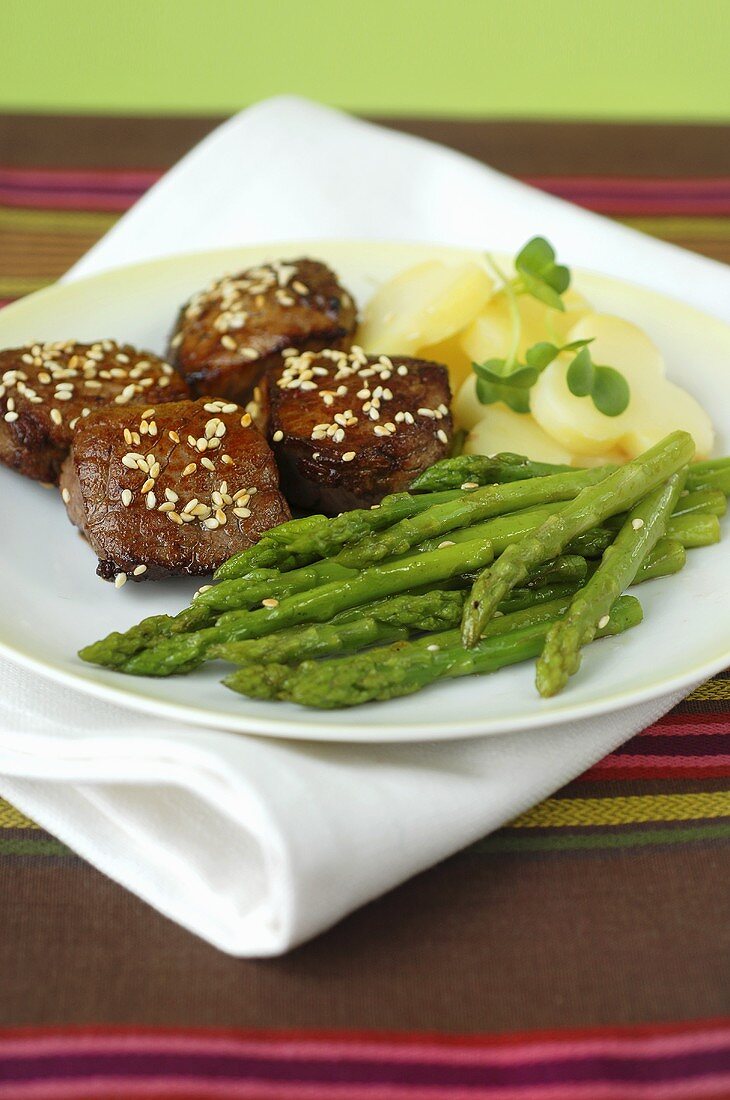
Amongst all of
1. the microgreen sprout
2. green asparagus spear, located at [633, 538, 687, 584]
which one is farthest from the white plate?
the microgreen sprout

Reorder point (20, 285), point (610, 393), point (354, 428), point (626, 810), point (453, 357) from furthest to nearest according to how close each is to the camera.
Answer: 1. point (20, 285)
2. point (453, 357)
3. point (610, 393)
4. point (354, 428)
5. point (626, 810)

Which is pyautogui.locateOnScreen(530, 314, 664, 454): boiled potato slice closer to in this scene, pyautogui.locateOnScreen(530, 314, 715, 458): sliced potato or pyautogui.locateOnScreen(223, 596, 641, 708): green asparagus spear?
pyautogui.locateOnScreen(530, 314, 715, 458): sliced potato

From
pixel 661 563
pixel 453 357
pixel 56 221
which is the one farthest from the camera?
pixel 56 221

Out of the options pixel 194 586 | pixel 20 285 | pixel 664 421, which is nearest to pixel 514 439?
pixel 664 421

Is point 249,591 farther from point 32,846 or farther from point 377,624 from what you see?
point 32,846

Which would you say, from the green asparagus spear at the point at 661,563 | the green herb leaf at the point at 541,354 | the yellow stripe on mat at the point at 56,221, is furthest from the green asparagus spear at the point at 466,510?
the yellow stripe on mat at the point at 56,221

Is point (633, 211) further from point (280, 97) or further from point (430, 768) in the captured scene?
point (430, 768)

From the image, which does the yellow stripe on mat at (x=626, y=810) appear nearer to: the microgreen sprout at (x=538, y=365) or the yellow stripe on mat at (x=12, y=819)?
the yellow stripe on mat at (x=12, y=819)
